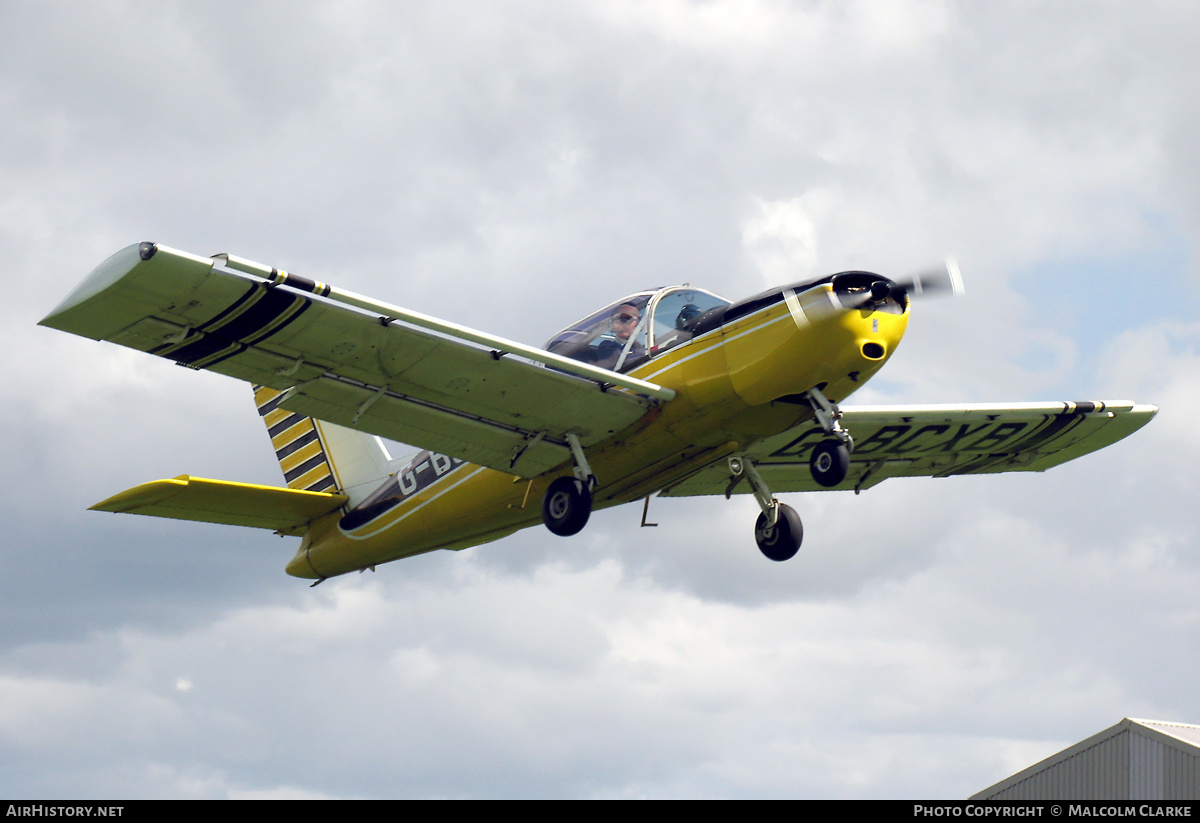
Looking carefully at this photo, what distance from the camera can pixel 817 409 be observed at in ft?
50.5

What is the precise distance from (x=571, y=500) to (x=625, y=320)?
7.42 feet

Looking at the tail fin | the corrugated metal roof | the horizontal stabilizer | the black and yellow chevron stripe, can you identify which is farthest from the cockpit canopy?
the corrugated metal roof

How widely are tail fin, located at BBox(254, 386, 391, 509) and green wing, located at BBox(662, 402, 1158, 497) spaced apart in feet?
14.7

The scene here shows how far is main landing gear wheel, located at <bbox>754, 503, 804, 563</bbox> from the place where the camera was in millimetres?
16953

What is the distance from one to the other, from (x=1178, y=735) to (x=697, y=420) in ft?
36.5

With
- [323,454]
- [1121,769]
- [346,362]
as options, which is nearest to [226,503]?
[323,454]

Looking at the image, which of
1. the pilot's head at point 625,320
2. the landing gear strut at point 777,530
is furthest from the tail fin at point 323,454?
the landing gear strut at point 777,530

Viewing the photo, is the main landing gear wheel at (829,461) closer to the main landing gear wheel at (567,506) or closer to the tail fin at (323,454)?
the main landing gear wheel at (567,506)

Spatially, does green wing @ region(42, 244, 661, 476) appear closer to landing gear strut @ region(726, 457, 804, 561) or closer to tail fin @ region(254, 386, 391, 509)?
landing gear strut @ region(726, 457, 804, 561)

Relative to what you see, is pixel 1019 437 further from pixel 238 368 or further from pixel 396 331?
pixel 238 368

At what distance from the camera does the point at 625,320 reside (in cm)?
1639

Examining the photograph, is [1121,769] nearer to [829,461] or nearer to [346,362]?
[829,461]

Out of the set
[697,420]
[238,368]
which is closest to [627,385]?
[697,420]
